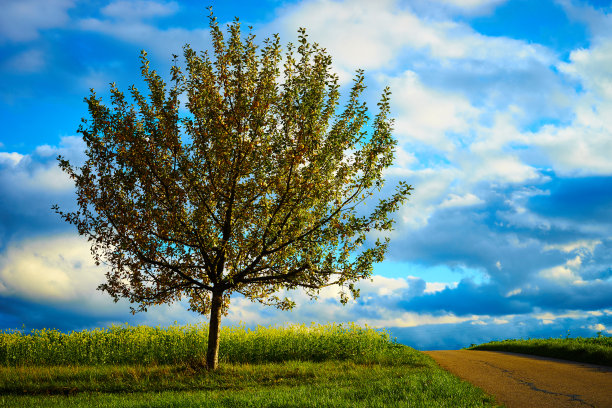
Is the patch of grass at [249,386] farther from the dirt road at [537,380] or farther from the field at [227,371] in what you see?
the dirt road at [537,380]

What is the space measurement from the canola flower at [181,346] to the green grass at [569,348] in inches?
312

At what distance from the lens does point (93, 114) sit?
15.9m

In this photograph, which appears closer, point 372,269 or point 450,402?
point 450,402

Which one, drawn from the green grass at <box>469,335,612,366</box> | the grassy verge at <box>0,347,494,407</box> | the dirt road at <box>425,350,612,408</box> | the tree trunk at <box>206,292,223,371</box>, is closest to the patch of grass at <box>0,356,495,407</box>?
the grassy verge at <box>0,347,494,407</box>

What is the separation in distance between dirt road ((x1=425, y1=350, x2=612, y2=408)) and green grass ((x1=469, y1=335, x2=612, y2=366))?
1375 millimetres

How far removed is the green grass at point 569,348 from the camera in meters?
19.0

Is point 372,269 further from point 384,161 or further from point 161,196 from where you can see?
point 161,196

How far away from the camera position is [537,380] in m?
14.1

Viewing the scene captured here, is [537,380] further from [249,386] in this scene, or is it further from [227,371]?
[227,371]

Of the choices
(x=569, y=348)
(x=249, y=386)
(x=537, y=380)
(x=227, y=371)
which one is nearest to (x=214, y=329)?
(x=227, y=371)

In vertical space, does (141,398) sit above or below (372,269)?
below

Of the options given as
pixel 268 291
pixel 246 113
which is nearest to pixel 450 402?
pixel 268 291

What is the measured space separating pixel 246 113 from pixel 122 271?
291 inches

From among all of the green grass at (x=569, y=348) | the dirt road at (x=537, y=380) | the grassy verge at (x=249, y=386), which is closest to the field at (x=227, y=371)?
the grassy verge at (x=249, y=386)
